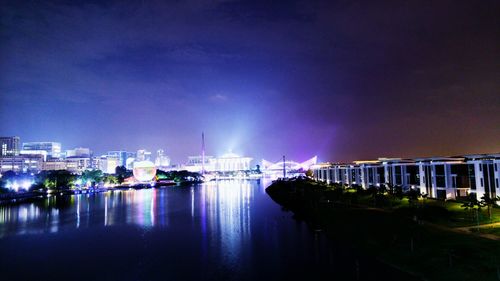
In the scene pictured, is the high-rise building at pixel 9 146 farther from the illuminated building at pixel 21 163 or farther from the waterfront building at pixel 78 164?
the illuminated building at pixel 21 163

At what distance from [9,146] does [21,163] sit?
22.5 m

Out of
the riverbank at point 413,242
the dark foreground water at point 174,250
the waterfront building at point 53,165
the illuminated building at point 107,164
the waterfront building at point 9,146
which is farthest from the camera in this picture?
the illuminated building at point 107,164

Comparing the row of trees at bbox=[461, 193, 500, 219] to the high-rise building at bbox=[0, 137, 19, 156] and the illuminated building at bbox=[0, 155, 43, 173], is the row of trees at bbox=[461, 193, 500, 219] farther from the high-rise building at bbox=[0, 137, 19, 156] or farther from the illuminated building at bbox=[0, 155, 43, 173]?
the high-rise building at bbox=[0, 137, 19, 156]

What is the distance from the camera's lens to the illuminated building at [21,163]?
3423 inches

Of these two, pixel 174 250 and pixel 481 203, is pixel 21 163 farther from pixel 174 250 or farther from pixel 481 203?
pixel 481 203

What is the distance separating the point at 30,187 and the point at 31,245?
38345 millimetres

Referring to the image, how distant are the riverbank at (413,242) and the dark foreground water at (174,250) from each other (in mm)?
777

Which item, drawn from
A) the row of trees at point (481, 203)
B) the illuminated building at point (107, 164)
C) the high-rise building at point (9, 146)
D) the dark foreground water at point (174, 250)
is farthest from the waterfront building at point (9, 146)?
the row of trees at point (481, 203)

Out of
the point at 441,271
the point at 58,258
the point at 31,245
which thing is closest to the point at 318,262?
the point at 441,271

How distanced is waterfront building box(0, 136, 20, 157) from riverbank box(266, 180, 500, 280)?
10944 cm

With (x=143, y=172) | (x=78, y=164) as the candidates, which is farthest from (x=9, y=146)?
(x=143, y=172)

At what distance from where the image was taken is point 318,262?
13680 millimetres

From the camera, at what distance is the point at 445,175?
24234mm

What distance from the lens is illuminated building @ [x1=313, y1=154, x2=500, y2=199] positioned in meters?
20.3
